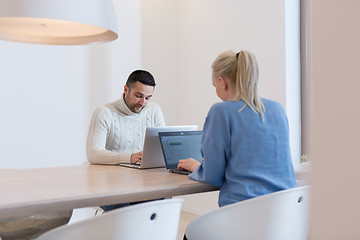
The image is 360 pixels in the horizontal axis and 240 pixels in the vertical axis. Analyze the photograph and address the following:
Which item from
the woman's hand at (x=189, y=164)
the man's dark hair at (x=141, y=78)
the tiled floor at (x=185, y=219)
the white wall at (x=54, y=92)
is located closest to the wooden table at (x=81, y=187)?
the woman's hand at (x=189, y=164)

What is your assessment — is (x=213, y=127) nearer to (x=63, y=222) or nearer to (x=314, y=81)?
(x=63, y=222)

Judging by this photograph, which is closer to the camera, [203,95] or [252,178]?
[252,178]

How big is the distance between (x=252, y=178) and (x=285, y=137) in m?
0.26

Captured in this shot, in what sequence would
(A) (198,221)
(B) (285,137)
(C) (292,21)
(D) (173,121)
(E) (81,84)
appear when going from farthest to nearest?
(D) (173,121)
(E) (81,84)
(C) (292,21)
(B) (285,137)
(A) (198,221)

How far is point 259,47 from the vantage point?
13.8ft

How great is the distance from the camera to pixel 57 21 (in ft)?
7.00

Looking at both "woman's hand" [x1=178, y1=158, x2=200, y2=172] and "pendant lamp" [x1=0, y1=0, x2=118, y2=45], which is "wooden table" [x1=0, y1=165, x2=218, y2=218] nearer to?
"woman's hand" [x1=178, y1=158, x2=200, y2=172]

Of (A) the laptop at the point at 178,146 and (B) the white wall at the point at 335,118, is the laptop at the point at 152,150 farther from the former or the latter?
(B) the white wall at the point at 335,118

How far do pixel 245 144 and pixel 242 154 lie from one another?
0.04m

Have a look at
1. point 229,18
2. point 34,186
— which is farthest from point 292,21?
point 34,186

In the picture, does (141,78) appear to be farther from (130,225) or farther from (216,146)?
(130,225)

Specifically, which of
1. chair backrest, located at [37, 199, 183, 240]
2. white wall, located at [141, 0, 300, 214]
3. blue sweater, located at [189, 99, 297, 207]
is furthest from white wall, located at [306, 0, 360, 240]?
white wall, located at [141, 0, 300, 214]

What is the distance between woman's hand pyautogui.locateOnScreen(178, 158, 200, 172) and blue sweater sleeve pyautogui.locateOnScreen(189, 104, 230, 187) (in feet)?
0.89

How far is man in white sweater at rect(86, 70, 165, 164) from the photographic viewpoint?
283 cm
